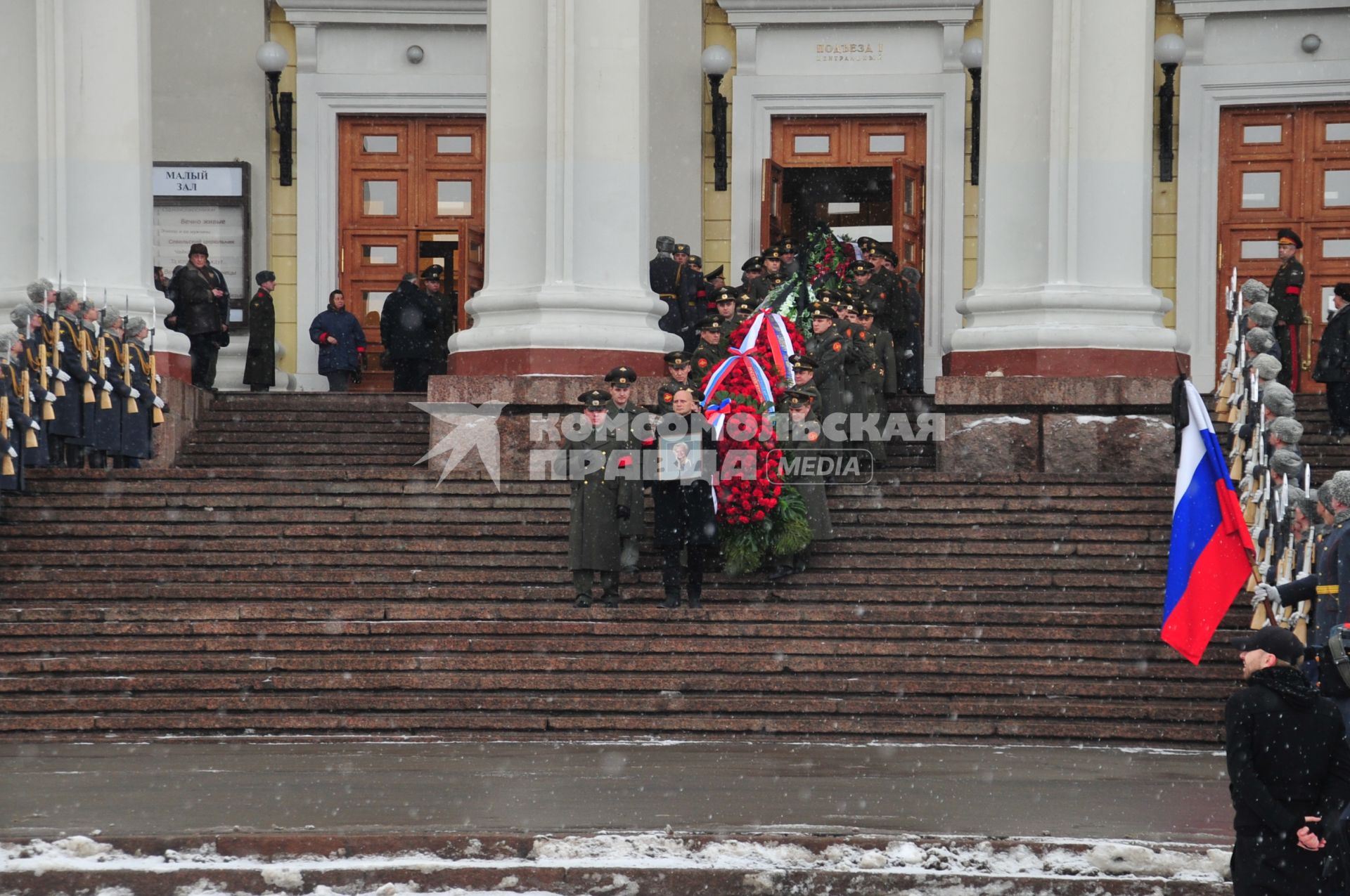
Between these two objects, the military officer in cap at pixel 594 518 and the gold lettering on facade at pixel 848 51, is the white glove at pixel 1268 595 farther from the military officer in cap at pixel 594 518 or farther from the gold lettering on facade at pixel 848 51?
the gold lettering on facade at pixel 848 51

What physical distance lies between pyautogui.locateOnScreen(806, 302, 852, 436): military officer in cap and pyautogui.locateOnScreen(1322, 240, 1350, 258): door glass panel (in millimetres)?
7869

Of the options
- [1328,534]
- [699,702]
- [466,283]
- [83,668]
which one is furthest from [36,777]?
[466,283]

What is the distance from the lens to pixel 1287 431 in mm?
13211

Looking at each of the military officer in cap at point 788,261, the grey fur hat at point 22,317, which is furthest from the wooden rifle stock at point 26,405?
the military officer in cap at point 788,261

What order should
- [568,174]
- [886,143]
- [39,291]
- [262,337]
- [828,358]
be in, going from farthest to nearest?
[886,143] < [262,337] < [568,174] < [39,291] < [828,358]

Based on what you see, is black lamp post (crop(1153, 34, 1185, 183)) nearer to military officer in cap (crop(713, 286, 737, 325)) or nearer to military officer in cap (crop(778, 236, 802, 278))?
military officer in cap (crop(778, 236, 802, 278))

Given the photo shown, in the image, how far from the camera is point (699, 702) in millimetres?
12805

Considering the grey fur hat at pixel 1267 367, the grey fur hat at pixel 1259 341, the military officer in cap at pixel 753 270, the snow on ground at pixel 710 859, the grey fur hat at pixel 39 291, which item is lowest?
the snow on ground at pixel 710 859

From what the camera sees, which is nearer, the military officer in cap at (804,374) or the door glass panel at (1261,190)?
the military officer in cap at (804,374)

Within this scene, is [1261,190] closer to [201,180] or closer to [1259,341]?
[1259,341]

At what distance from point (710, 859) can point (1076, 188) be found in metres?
10.1

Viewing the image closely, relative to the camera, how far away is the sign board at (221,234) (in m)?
22.4

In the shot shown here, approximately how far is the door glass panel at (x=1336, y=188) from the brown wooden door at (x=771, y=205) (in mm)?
5696

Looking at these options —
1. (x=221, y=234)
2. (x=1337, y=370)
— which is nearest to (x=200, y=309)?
(x=221, y=234)
